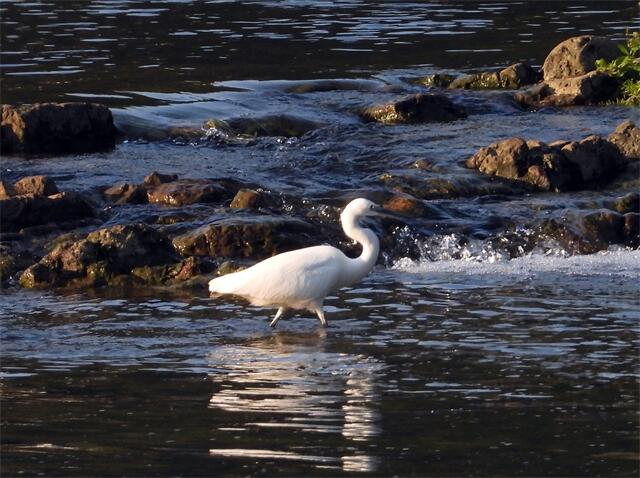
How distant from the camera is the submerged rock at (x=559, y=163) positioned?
16344 millimetres

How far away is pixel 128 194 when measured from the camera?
50.8 ft

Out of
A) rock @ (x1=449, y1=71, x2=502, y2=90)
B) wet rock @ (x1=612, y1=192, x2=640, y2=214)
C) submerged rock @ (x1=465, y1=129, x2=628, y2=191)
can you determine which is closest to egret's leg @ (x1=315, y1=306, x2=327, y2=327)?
wet rock @ (x1=612, y1=192, x2=640, y2=214)

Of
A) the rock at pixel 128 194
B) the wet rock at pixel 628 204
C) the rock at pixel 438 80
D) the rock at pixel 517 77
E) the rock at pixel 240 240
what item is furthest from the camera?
the rock at pixel 438 80

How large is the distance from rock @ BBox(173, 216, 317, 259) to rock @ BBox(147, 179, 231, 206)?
1.37m

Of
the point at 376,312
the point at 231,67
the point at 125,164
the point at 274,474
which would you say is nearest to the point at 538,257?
the point at 376,312

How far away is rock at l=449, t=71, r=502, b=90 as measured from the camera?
23047 mm

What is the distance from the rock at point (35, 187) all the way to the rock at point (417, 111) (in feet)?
22.4

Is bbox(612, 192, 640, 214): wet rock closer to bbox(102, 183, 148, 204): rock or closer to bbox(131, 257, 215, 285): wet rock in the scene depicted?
bbox(131, 257, 215, 285): wet rock

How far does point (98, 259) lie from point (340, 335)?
122 inches

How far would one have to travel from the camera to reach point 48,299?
40.9ft

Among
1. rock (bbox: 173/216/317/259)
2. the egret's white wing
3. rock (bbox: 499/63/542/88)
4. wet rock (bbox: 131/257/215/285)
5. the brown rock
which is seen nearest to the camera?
the egret's white wing

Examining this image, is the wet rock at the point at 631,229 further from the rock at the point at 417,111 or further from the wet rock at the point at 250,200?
the rock at the point at 417,111

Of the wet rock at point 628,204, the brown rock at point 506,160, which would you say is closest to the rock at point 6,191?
the brown rock at point 506,160

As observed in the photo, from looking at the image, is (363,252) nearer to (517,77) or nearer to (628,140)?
(628,140)
